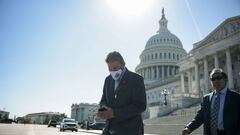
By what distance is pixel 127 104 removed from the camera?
12.2 feet

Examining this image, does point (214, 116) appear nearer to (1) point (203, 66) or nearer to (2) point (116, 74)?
(2) point (116, 74)

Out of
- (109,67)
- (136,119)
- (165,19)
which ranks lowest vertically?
(136,119)

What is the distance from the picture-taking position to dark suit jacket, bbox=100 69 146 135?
141 inches

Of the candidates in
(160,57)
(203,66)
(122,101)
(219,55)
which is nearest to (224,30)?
(219,55)

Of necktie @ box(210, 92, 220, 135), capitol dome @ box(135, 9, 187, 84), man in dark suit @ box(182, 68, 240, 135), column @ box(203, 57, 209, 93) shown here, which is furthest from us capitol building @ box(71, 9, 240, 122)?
necktie @ box(210, 92, 220, 135)

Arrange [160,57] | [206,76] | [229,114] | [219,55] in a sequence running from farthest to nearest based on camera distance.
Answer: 1. [160,57]
2. [206,76]
3. [219,55]
4. [229,114]

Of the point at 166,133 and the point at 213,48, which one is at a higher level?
the point at 213,48

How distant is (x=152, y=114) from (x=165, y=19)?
8261 cm

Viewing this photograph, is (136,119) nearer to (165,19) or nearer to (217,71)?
(217,71)

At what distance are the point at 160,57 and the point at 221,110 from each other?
106962 millimetres

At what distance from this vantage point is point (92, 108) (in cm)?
16512

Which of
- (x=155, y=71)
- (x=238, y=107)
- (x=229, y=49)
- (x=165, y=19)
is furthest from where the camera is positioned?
(x=165, y=19)

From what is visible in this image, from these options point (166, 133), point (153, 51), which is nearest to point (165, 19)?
point (153, 51)

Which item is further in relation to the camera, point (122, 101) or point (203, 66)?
point (203, 66)
